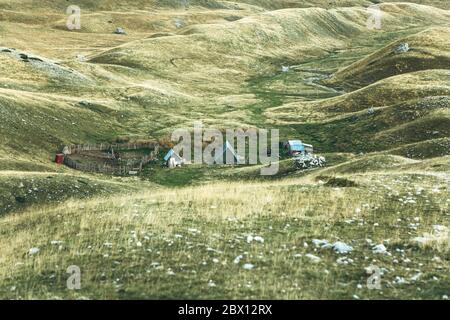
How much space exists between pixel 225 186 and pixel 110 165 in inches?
1305

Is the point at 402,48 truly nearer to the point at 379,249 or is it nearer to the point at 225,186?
the point at 225,186

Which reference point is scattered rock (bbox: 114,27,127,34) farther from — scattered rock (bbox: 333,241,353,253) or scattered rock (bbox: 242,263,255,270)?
scattered rock (bbox: 242,263,255,270)

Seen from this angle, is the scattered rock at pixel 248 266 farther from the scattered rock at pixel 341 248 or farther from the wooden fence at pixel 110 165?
the wooden fence at pixel 110 165

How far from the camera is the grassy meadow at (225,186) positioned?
15945 mm

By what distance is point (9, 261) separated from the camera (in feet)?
61.7

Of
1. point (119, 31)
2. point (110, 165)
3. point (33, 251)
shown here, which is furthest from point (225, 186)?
point (119, 31)

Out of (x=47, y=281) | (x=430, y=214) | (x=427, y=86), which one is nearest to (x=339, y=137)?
(x=427, y=86)

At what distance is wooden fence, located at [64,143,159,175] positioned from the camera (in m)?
57.5

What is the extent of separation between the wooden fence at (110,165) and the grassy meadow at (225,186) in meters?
1.36

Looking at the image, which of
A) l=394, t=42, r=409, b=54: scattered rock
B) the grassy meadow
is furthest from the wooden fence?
l=394, t=42, r=409, b=54: scattered rock

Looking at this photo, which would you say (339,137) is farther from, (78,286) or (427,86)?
(78,286)

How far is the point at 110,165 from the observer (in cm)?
6066

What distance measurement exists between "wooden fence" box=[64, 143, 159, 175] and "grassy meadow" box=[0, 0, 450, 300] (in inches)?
53.5

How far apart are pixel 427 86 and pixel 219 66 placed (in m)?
67.2
